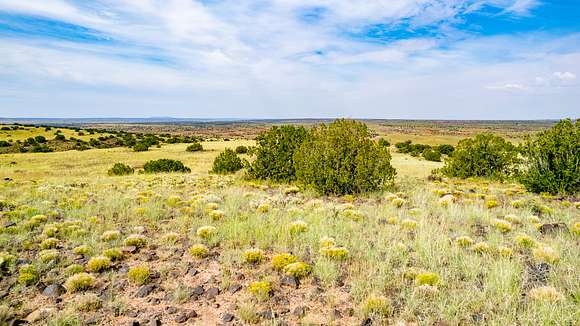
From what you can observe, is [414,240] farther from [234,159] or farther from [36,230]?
[234,159]

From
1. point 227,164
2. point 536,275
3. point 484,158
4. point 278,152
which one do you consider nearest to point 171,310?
point 536,275

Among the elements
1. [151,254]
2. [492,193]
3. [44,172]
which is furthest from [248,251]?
[44,172]

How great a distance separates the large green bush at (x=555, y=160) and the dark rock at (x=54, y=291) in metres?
14.8

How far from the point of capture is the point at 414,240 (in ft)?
23.0

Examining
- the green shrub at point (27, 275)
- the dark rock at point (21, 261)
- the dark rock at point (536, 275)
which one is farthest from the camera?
the dark rock at point (21, 261)

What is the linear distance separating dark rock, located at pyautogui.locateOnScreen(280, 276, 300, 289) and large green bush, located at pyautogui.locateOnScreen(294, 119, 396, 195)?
24.6ft

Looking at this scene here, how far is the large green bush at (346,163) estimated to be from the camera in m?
12.9

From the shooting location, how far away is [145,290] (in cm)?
531

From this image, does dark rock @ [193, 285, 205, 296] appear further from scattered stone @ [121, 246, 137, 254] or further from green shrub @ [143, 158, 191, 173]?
green shrub @ [143, 158, 191, 173]

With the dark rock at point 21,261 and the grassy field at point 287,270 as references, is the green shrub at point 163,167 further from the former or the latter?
the dark rock at point 21,261

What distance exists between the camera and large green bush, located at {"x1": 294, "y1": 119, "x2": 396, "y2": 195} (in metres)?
12.9

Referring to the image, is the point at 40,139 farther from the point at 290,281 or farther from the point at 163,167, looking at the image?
the point at 290,281

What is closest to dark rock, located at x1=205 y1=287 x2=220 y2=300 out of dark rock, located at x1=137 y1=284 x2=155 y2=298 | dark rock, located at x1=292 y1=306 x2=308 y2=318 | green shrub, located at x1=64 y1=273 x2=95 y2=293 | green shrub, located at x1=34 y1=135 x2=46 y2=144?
dark rock, located at x1=137 y1=284 x2=155 y2=298

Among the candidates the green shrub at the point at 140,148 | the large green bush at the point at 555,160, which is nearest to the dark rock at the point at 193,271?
the large green bush at the point at 555,160
